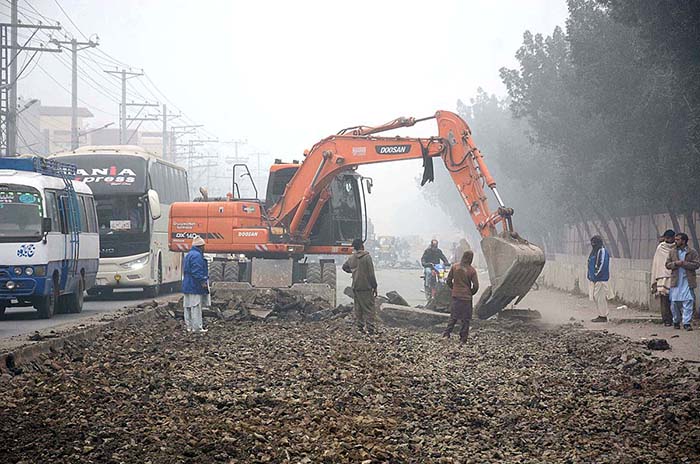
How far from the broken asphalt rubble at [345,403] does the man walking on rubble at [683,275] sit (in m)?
2.72

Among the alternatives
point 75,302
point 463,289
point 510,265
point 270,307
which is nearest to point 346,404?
point 463,289

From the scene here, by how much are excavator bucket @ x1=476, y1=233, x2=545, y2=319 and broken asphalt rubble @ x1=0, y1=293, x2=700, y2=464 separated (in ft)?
8.34

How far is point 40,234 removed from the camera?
762 inches

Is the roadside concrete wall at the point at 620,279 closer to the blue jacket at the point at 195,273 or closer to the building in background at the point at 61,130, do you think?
the blue jacket at the point at 195,273

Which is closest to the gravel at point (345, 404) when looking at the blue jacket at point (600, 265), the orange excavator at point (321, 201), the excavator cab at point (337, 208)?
the blue jacket at point (600, 265)

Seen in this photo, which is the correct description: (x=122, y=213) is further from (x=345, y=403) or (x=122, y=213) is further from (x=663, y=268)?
(x=345, y=403)

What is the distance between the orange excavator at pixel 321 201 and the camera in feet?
70.1

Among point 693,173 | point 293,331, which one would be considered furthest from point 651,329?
point 693,173

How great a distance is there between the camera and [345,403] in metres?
10.0

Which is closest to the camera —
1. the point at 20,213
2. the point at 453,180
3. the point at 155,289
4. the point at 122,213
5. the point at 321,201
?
the point at 20,213

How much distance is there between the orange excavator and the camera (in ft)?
70.1

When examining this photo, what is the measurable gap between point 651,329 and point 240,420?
12524 mm

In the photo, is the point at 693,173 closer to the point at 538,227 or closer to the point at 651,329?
the point at 651,329

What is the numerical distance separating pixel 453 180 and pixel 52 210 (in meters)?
8.54
